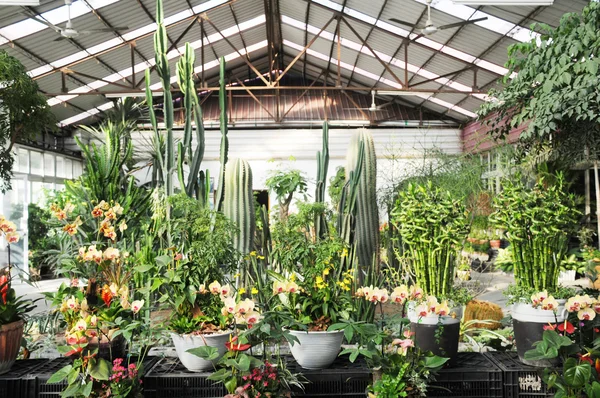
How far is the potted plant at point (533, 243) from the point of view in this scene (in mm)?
3002

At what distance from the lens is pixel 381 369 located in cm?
Result: 263

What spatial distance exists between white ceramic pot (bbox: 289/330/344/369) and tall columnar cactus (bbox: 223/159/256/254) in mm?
2074

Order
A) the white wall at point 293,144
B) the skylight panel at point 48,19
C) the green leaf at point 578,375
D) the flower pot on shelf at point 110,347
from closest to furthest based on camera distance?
1. the green leaf at point 578,375
2. the flower pot on shelf at point 110,347
3. the skylight panel at point 48,19
4. the white wall at point 293,144

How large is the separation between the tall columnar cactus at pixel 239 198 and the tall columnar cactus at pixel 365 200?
2.89 feet

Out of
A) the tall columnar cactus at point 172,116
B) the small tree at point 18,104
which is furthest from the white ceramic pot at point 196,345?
the small tree at point 18,104

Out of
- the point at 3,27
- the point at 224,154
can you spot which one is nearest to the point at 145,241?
the point at 224,154

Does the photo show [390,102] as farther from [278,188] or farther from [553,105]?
[553,105]

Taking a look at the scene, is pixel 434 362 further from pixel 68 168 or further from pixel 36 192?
pixel 68 168

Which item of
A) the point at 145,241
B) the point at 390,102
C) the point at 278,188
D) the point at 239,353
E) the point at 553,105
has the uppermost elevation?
the point at 390,102

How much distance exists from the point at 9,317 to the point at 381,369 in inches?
72.3

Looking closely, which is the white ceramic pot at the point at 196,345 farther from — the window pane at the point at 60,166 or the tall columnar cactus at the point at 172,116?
the window pane at the point at 60,166

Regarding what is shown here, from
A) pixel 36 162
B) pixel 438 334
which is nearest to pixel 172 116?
pixel 438 334

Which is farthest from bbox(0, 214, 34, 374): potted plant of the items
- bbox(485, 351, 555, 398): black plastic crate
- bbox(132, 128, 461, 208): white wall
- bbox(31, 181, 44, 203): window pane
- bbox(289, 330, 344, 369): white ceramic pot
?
bbox(132, 128, 461, 208): white wall

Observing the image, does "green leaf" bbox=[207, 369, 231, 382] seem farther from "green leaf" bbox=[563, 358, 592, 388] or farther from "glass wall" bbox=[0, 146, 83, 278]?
"glass wall" bbox=[0, 146, 83, 278]
